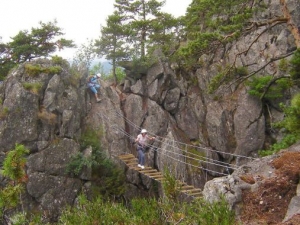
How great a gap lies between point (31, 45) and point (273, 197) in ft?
36.3

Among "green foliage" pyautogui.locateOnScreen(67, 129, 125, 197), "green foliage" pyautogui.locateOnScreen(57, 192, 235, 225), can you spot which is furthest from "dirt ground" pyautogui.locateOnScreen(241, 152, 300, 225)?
"green foliage" pyautogui.locateOnScreen(67, 129, 125, 197)

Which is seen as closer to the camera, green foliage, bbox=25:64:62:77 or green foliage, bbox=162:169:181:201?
green foliage, bbox=162:169:181:201

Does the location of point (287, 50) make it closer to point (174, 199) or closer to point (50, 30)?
point (50, 30)

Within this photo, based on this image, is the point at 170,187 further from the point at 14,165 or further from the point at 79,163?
the point at 79,163

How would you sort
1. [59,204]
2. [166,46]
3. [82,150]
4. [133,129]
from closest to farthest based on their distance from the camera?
[59,204] → [82,150] → [133,129] → [166,46]

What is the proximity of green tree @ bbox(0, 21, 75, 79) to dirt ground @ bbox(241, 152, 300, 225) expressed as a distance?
33.0 feet

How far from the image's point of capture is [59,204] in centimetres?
1086

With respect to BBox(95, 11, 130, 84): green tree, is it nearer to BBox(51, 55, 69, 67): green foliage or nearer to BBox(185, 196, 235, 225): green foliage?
BBox(51, 55, 69, 67): green foliage

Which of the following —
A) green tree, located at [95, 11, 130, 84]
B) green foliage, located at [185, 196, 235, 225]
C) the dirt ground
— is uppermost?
green tree, located at [95, 11, 130, 84]

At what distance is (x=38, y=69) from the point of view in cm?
1242

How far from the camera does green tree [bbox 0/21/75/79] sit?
524 inches

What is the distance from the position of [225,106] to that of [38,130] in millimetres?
7606

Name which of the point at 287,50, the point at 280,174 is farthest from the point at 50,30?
the point at 280,174

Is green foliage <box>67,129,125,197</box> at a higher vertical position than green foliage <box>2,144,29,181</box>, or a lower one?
lower
